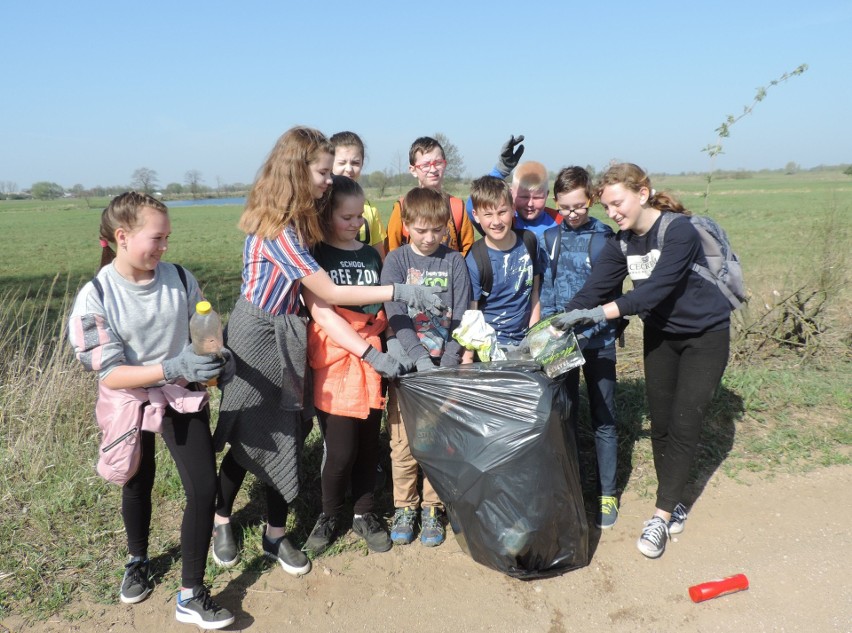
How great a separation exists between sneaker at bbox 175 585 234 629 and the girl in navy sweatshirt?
172cm

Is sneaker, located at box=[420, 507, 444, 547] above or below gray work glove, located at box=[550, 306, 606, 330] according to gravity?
below

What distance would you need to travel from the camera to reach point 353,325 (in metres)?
2.64

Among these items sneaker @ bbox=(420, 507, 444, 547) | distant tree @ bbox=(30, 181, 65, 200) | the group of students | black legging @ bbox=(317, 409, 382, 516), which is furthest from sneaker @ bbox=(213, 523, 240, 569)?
distant tree @ bbox=(30, 181, 65, 200)

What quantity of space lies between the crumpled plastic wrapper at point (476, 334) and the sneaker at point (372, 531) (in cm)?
96

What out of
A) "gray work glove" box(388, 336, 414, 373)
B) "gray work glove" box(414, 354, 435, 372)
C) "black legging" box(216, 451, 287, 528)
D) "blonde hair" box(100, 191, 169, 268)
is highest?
"blonde hair" box(100, 191, 169, 268)

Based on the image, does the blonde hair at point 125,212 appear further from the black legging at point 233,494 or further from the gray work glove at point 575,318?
the gray work glove at point 575,318

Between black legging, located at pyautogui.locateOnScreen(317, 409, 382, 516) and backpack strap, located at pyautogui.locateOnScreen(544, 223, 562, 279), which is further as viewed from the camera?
backpack strap, located at pyautogui.locateOnScreen(544, 223, 562, 279)

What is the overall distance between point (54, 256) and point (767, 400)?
1916 centimetres

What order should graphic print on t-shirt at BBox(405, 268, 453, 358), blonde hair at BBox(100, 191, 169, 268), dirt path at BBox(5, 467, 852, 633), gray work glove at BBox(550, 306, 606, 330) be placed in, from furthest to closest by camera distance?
graphic print on t-shirt at BBox(405, 268, 453, 358) → gray work glove at BBox(550, 306, 606, 330) → dirt path at BBox(5, 467, 852, 633) → blonde hair at BBox(100, 191, 169, 268)

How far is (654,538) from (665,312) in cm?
102

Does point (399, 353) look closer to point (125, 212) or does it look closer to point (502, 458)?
point (502, 458)

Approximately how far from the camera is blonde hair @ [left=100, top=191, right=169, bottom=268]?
217cm

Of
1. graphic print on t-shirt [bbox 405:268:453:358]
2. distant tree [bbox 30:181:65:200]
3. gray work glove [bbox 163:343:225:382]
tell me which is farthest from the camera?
distant tree [bbox 30:181:65:200]

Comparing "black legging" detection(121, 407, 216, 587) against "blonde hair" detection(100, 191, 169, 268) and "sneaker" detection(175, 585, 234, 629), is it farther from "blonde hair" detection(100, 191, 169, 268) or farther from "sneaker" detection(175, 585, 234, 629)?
"blonde hair" detection(100, 191, 169, 268)
